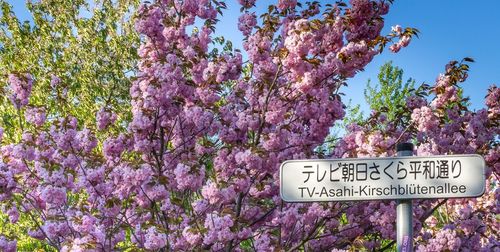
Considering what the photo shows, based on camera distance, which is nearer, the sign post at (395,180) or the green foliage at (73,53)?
the sign post at (395,180)

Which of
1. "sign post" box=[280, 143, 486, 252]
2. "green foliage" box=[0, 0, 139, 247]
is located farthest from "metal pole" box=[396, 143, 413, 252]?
"green foliage" box=[0, 0, 139, 247]

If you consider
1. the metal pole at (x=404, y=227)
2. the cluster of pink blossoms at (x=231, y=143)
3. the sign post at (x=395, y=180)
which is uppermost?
the cluster of pink blossoms at (x=231, y=143)

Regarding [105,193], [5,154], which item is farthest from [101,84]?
[105,193]

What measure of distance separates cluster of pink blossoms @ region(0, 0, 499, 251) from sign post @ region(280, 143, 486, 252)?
2.57 meters

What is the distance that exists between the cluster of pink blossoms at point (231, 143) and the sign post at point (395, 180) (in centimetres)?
257

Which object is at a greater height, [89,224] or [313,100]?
[313,100]

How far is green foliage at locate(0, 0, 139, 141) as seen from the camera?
14.4 m

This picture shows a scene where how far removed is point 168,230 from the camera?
6.17 meters

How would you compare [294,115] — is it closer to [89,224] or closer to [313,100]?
[313,100]

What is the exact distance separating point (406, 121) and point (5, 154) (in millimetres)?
4146

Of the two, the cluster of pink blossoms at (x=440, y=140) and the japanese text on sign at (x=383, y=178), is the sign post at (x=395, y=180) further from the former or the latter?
the cluster of pink blossoms at (x=440, y=140)

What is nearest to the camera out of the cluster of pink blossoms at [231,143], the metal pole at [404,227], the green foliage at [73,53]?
the metal pole at [404,227]

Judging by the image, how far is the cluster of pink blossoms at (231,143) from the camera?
627 cm

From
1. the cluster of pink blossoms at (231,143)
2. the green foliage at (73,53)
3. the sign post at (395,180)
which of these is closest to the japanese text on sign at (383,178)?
the sign post at (395,180)
